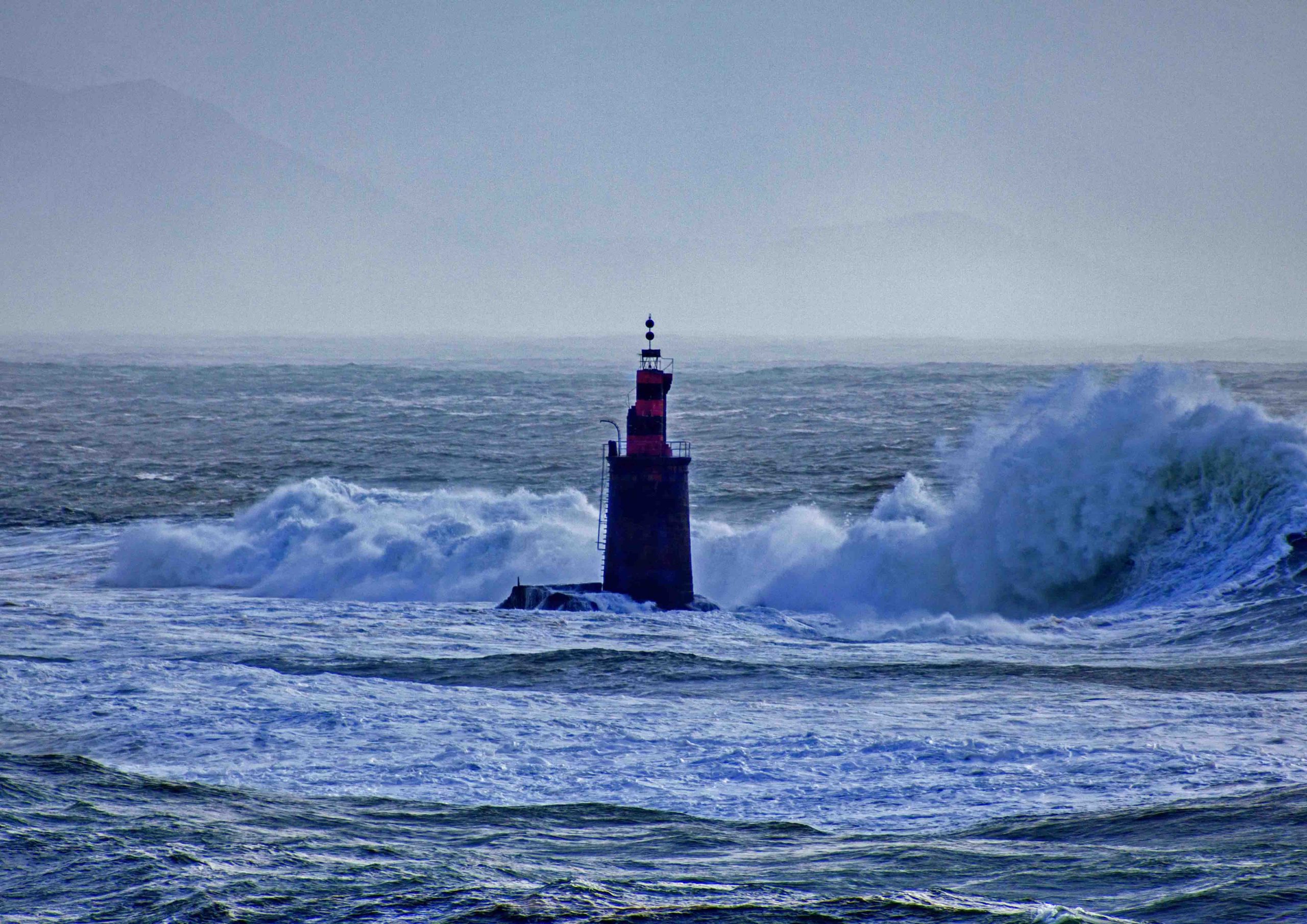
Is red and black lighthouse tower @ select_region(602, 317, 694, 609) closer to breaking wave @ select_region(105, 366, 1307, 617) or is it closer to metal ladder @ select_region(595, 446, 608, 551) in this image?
metal ladder @ select_region(595, 446, 608, 551)

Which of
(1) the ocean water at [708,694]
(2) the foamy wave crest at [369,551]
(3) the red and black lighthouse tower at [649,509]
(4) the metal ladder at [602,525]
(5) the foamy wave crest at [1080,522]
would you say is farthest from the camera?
(2) the foamy wave crest at [369,551]

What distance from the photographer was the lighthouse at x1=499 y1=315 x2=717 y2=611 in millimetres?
20828

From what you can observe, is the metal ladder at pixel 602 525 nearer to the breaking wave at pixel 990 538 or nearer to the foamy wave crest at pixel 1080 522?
the breaking wave at pixel 990 538

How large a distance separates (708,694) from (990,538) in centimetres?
934

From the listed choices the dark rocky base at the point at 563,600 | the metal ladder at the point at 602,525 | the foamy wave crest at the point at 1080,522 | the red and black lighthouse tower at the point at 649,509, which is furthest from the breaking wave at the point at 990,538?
the red and black lighthouse tower at the point at 649,509

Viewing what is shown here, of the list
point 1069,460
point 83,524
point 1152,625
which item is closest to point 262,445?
point 83,524

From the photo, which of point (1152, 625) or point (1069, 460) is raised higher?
point (1069, 460)

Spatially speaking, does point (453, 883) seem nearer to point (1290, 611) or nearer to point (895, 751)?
point (895, 751)

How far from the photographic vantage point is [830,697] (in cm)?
1458

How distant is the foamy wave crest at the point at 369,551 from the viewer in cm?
2434

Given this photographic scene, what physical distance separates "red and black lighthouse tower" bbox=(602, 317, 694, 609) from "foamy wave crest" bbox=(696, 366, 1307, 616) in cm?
261

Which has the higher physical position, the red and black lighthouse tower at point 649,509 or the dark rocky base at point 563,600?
the red and black lighthouse tower at point 649,509

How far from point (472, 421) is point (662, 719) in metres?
45.0

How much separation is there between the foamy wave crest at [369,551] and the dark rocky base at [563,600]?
2.24 m
